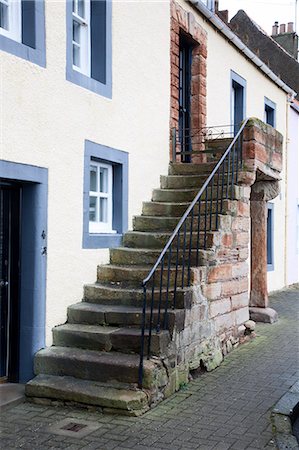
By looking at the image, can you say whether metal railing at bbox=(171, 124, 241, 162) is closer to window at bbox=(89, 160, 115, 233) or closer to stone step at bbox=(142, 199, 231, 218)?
stone step at bbox=(142, 199, 231, 218)

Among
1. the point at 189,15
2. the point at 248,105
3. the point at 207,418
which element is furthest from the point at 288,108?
the point at 207,418

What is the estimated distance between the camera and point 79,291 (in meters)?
6.73

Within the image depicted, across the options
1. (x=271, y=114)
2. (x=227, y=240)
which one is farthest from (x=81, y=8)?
(x=271, y=114)

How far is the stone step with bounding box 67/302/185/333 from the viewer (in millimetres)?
5988

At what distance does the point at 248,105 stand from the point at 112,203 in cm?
638

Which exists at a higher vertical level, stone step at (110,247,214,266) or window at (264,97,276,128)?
window at (264,97,276,128)

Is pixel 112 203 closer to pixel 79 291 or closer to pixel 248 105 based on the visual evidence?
pixel 79 291

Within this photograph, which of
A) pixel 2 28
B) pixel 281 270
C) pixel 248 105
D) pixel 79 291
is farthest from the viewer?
pixel 281 270

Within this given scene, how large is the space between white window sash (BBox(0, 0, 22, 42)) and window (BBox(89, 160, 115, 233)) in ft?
6.12

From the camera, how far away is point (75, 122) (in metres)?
6.60

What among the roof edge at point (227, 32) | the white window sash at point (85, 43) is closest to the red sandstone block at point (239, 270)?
the white window sash at point (85, 43)

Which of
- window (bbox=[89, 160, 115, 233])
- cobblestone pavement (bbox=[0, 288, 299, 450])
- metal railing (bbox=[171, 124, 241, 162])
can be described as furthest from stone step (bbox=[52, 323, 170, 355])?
metal railing (bbox=[171, 124, 241, 162])

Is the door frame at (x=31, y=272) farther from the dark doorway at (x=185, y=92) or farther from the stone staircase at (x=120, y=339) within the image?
the dark doorway at (x=185, y=92)

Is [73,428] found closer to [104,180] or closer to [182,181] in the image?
[104,180]
